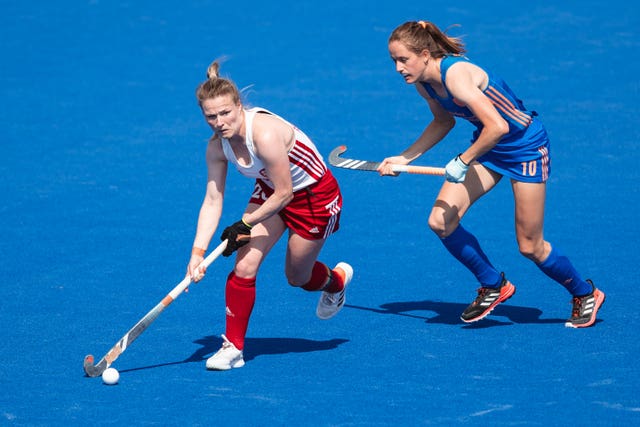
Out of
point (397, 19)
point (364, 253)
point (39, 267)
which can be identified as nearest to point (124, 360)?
point (39, 267)

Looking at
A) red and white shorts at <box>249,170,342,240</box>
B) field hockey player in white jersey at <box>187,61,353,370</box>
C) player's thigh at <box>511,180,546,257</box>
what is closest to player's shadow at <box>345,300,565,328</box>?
player's thigh at <box>511,180,546,257</box>

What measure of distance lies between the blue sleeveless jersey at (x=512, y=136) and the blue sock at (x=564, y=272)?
1.49ft

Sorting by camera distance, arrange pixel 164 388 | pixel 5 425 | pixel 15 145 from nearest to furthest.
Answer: pixel 5 425 < pixel 164 388 < pixel 15 145

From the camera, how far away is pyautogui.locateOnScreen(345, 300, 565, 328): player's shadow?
645 cm

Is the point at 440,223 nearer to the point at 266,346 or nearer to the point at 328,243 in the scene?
the point at 266,346

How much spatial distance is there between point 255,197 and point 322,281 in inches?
27.3

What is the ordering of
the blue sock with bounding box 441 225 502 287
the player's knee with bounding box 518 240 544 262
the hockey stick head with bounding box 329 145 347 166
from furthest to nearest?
the hockey stick head with bounding box 329 145 347 166 → the blue sock with bounding box 441 225 502 287 → the player's knee with bounding box 518 240 544 262

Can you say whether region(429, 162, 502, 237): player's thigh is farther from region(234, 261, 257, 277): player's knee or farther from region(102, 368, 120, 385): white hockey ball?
region(102, 368, 120, 385): white hockey ball

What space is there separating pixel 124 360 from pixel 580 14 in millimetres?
8202

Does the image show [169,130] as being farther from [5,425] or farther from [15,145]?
[5,425]

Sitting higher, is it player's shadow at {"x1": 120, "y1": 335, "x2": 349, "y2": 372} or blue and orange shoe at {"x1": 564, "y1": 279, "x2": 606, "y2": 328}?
blue and orange shoe at {"x1": 564, "y1": 279, "x2": 606, "y2": 328}

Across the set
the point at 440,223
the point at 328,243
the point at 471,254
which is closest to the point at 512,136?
the point at 440,223

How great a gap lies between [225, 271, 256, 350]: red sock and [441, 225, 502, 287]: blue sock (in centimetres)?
122

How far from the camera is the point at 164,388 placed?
17.9 feet
